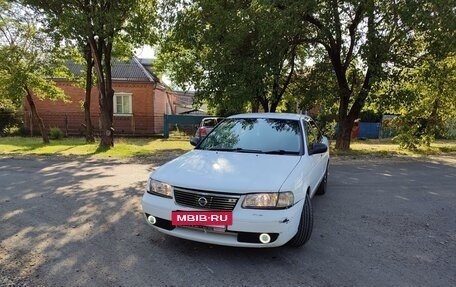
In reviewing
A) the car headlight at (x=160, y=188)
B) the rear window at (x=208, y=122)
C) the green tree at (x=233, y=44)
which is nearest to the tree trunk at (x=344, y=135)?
the green tree at (x=233, y=44)

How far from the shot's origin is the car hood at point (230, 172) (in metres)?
3.86

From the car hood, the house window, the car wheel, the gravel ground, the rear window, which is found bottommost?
the gravel ground

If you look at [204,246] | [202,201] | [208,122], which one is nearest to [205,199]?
[202,201]

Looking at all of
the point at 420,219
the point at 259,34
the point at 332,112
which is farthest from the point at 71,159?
the point at 332,112

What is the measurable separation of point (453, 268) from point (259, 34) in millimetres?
10465

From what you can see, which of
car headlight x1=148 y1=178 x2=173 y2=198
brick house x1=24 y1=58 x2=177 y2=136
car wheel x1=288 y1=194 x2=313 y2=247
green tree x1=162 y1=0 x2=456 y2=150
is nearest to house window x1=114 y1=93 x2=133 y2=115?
brick house x1=24 y1=58 x2=177 y2=136

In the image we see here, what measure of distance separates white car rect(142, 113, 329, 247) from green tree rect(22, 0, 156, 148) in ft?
33.8

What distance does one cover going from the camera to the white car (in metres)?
3.77

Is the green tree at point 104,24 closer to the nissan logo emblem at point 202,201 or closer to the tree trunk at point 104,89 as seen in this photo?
the tree trunk at point 104,89

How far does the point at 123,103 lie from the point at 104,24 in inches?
579

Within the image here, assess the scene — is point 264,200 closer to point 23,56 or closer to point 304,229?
point 304,229

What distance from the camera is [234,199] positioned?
3.79m

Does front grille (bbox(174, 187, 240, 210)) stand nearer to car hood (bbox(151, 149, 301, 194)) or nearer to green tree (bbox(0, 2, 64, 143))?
car hood (bbox(151, 149, 301, 194))

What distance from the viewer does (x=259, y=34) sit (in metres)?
13.0
